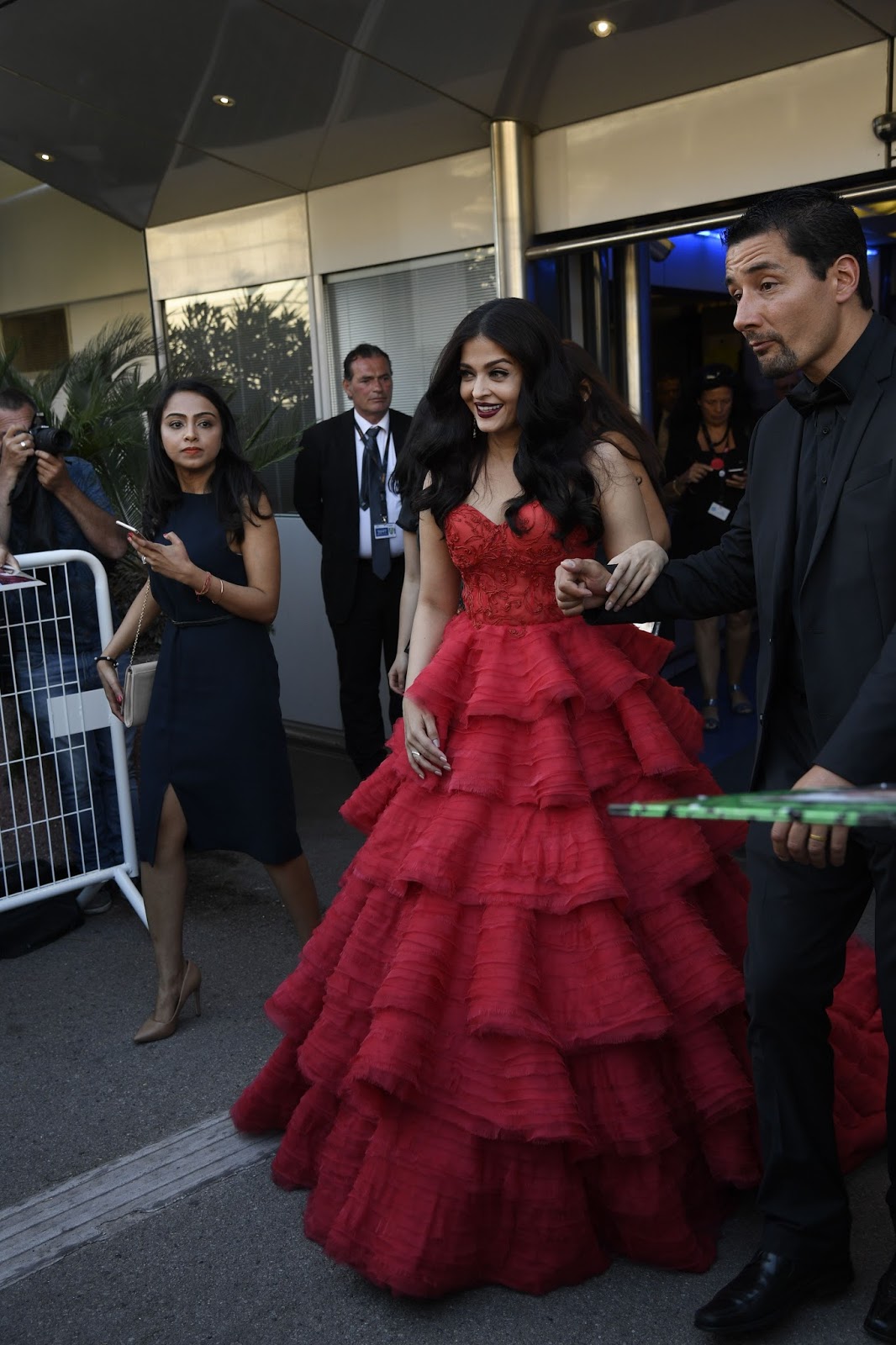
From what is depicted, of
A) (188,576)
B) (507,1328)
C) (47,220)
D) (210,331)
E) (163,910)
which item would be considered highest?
(47,220)

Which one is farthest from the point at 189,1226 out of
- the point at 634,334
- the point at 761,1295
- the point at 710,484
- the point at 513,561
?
the point at 710,484

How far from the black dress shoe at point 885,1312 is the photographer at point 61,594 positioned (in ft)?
10.9

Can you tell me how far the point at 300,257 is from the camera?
285 inches

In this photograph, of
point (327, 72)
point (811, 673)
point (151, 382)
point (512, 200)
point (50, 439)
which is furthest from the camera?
point (151, 382)

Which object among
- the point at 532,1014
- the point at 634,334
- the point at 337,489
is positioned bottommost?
the point at 532,1014

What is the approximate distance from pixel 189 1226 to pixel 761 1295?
1.40 m

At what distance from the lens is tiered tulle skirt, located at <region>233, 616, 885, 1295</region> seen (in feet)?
8.52

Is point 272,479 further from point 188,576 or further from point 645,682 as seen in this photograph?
point 645,682

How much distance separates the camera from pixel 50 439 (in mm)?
4887

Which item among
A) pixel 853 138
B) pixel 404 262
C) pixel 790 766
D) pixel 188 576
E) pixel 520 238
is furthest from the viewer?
pixel 404 262

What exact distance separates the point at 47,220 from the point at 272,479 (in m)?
2.45

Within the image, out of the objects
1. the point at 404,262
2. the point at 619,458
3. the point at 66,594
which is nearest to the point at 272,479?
the point at 404,262

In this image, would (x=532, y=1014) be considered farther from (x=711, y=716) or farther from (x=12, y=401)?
(x=711, y=716)

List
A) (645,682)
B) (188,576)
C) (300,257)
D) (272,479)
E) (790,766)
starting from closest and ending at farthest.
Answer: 1. (790,766)
2. (645,682)
3. (188,576)
4. (300,257)
5. (272,479)
